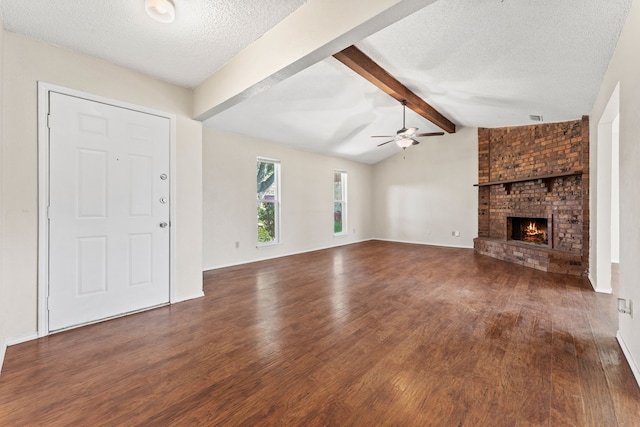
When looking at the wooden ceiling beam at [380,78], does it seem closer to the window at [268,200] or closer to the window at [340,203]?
the window at [268,200]

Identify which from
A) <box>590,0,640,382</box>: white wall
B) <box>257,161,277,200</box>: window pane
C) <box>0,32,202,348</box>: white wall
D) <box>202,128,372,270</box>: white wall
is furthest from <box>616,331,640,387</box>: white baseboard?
<box>257,161,277,200</box>: window pane

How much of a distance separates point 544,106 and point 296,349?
4821 millimetres

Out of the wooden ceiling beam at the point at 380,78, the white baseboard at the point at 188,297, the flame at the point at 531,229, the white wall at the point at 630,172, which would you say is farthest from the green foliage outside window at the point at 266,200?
the flame at the point at 531,229

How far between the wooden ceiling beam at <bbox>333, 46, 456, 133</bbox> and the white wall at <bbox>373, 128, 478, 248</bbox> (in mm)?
2036

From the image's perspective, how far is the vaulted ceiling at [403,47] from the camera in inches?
80.5

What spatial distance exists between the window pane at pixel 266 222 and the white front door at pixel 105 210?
271 cm

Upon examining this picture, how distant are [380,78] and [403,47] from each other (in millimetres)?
653

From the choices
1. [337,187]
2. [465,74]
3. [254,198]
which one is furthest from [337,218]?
[465,74]

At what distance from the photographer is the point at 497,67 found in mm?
3146

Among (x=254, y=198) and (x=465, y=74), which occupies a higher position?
(x=465, y=74)

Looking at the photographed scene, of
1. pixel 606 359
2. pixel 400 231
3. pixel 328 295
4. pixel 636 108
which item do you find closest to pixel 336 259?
pixel 328 295

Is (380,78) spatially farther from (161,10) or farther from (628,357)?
(628,357)

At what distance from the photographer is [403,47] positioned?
3.06 meters

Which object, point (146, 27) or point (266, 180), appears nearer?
point (146, 27)
